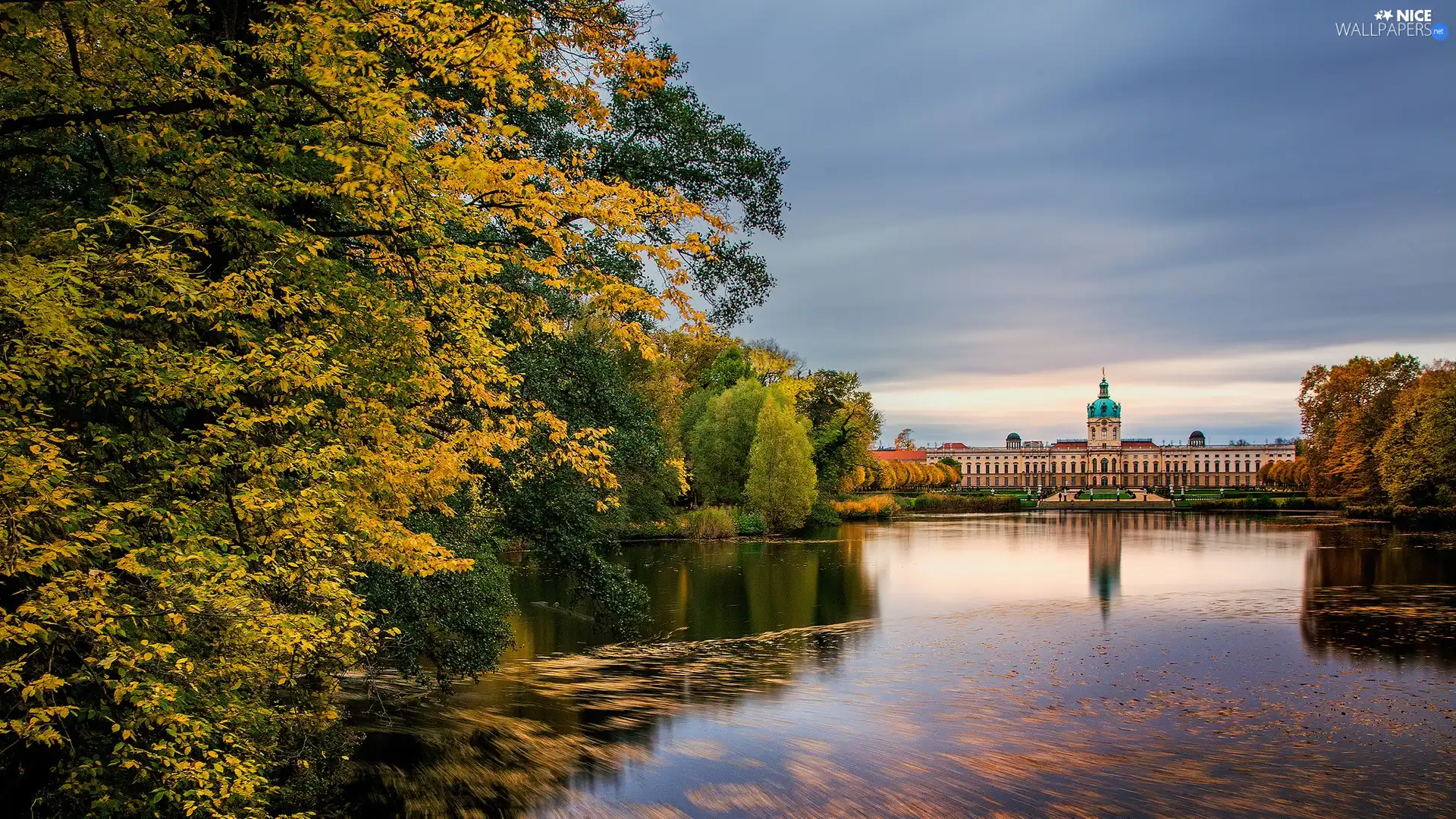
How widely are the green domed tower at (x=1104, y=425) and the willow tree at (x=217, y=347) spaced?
19319 cm

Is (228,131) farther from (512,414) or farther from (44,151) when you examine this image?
(512,414)

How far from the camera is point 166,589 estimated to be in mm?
5500

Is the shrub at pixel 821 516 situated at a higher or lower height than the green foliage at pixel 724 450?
lower

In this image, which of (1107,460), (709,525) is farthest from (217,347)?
(1107,460)

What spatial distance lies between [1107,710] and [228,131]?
12.7 meters

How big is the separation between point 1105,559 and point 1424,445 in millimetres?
22367

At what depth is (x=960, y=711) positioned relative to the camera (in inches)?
559

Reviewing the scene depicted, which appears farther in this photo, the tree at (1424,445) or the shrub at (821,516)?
the shrub at (821,516)

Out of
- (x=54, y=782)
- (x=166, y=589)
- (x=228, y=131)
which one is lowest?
(x=54, y=782)

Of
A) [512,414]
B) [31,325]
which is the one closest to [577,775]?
[512,414]

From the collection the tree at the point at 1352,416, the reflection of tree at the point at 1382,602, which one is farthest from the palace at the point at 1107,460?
the reflection of tree at the point at 1382,602

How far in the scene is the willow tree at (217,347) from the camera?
5.17 metres

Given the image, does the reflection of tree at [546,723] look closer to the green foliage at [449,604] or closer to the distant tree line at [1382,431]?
the green foliage at [449,604]

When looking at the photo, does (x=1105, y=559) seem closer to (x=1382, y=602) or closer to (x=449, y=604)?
(x=1382, y=602)
